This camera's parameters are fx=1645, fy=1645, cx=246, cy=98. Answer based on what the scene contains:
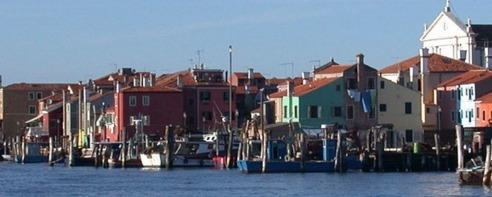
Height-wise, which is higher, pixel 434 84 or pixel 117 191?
pixel 434 84

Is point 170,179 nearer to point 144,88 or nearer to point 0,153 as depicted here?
point 144,88

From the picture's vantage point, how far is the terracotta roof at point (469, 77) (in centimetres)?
11150

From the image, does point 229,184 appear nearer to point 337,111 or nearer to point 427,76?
point 337,111

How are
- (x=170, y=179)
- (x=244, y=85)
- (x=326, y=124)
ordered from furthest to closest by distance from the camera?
1. (x=244, y=85)
2. (x=326, y=124)
3. (x=170, y=179)

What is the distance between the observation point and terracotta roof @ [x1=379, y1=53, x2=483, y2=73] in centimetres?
11838

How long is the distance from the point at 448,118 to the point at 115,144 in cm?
2331

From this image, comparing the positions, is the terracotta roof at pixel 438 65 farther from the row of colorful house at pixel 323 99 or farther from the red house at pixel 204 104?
the red house at pixel 204 104

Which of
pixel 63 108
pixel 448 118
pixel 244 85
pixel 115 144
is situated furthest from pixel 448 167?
pixel 63 108

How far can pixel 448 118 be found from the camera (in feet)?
373

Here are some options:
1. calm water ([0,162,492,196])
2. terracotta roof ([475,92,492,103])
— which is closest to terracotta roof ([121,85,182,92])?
calm water ([0,162,492,196])

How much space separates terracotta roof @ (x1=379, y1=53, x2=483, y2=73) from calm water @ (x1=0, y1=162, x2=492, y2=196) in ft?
83.8

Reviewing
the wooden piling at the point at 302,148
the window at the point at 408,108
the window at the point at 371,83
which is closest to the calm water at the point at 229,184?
the wooden piling at the point at 302,148

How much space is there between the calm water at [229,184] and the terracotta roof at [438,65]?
25549mm

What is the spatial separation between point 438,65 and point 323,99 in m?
12.2
